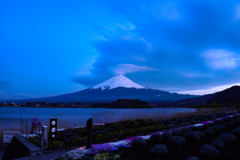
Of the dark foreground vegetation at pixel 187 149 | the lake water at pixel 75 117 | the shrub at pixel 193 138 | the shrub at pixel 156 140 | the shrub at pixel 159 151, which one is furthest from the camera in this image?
the lake water at pixel 75 117

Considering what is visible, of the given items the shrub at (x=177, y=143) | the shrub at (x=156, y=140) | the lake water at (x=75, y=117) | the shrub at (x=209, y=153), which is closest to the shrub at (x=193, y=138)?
the shrub at (x=177, y=143)

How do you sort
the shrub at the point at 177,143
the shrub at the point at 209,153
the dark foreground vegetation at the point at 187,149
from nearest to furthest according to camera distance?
the shrub at the point at 209,153 → the dark foreground vegetation at the point at 187,149 → the shrub at the point at 177,143

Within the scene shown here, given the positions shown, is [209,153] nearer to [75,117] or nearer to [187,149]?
[187,149]

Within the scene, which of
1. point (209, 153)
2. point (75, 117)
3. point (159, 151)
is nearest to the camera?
point (209, 153)

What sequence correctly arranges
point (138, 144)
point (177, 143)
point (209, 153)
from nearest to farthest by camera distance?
point (209, 153) → point (177, 143) → point (138, 144)

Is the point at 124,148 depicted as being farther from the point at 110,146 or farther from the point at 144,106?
the point at 144,106

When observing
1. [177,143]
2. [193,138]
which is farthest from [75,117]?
[177,143]

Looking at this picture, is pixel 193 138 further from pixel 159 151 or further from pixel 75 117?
pixel 75 117

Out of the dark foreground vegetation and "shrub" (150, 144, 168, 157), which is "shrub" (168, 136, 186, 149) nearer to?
the dark foreground vegetation

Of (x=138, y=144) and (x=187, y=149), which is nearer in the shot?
(x=187, y=149)

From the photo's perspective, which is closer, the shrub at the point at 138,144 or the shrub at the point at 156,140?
the shrub at the point at 138,144

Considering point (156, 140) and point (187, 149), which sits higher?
point (156, 140)

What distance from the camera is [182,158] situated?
653cm

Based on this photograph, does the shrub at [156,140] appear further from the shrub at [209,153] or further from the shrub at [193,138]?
the shrub at [209,153]
